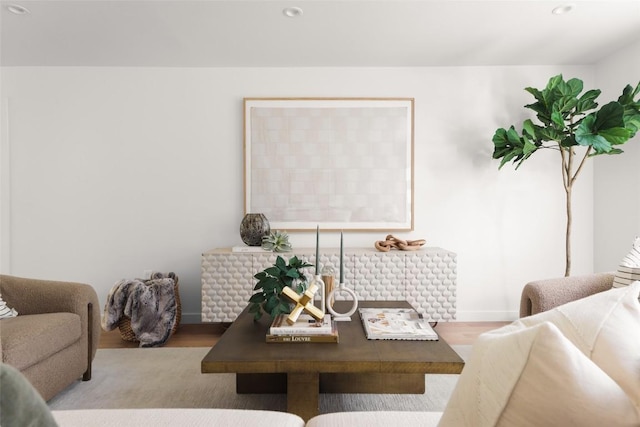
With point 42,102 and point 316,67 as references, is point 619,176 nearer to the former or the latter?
point 316,67

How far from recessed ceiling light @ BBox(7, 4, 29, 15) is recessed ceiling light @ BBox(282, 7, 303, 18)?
1.67 m

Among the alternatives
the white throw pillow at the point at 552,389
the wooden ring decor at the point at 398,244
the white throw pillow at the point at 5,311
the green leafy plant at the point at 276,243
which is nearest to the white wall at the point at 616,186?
the wooden ring decor at the point at 398,244

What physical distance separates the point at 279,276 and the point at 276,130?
6.39 ft

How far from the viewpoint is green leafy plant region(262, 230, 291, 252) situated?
325cm

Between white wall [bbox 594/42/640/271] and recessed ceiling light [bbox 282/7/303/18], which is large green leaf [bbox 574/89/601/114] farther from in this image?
recessed ceiling light [bbox 282/7/303/18]

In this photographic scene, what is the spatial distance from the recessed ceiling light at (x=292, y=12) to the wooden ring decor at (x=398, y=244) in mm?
1857

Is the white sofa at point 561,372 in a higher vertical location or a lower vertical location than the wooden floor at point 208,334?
higher

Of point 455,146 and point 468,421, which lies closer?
point 468,421

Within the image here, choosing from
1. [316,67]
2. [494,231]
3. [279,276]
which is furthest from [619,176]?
[279,276]

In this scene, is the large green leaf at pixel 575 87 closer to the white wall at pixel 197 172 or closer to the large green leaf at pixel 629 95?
the large green leaf at pixel 629 95

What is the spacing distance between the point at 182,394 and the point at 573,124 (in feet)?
10.8

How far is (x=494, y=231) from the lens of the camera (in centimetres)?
361

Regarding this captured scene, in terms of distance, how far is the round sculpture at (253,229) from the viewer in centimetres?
332

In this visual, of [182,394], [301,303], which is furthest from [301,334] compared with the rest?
[182,394]
